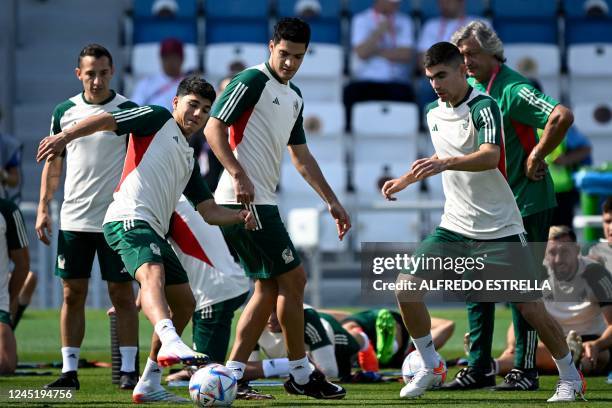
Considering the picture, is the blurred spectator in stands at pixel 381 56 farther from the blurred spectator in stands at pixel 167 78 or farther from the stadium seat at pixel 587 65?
the blurred spectator in stands at pixel 167 78

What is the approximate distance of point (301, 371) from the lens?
7.07 meters

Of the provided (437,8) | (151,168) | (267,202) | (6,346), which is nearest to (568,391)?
(267,202)

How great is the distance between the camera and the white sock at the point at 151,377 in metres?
6.73

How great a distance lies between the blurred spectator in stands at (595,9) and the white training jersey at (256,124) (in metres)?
11.1

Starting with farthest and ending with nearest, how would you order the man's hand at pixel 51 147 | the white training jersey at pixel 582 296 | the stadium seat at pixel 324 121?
the stadium seat at pixel 324 121, the white training jersey at pixel 582 296, the man's hand at pixel 51 147

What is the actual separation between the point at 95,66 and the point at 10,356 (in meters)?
2.12

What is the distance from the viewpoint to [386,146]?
15633 mm

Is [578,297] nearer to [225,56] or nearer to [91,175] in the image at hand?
[91,175]

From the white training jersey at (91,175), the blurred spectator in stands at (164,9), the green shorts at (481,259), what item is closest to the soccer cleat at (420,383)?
the green shorts at (481,259)

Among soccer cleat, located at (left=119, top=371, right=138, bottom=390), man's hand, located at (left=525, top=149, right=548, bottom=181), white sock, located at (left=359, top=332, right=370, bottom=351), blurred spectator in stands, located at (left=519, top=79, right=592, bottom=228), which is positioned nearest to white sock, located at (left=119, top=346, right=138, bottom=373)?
soccer cleat, located at (left=119, top=371, right=138, bottom=390)

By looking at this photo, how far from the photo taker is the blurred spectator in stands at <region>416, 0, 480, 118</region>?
620 inches

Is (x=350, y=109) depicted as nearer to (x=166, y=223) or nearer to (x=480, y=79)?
(x=480, y=79)

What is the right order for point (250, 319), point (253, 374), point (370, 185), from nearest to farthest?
point (250, 319)
point (253, 374)
point (370, 185)

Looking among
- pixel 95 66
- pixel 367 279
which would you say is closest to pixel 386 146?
pixel 367 279
